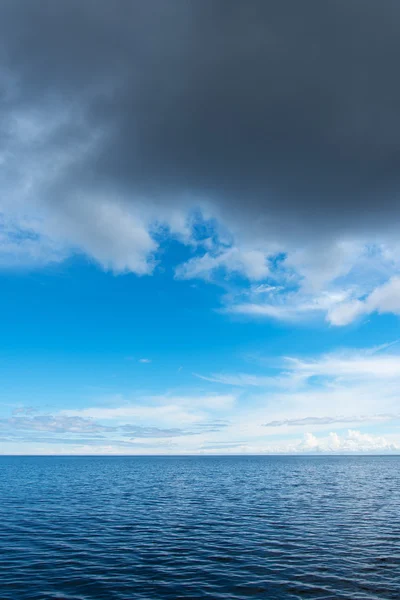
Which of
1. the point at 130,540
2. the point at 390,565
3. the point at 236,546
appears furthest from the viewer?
the point at 130,540

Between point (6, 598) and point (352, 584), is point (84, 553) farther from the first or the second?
point (352, 584)

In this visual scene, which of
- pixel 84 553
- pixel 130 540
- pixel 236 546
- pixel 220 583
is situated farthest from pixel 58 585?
pixel 236 546

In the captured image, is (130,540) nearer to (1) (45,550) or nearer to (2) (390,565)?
(1) (45,550)

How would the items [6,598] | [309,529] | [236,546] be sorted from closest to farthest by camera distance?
[6,598] < [236,546] < [309,529]

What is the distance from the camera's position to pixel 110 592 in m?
23.3

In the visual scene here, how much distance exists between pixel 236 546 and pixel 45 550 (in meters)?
15.8

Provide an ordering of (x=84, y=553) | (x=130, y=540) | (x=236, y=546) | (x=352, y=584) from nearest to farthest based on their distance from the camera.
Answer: (x=352, y=584) < (x=84, y=553) < (x=236, y=546) < (x=130, y=540)

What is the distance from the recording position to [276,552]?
31.9 meters

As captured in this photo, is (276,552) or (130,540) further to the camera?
(130,540)

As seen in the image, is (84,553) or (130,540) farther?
(130,540)

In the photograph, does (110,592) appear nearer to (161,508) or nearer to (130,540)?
(130,540)

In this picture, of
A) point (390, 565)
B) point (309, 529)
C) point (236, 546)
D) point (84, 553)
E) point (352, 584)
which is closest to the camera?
point (352, 584)

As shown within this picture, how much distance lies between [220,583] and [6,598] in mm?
12466

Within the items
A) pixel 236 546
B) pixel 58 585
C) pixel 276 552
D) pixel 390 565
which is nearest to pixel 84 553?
pixel 58 585
